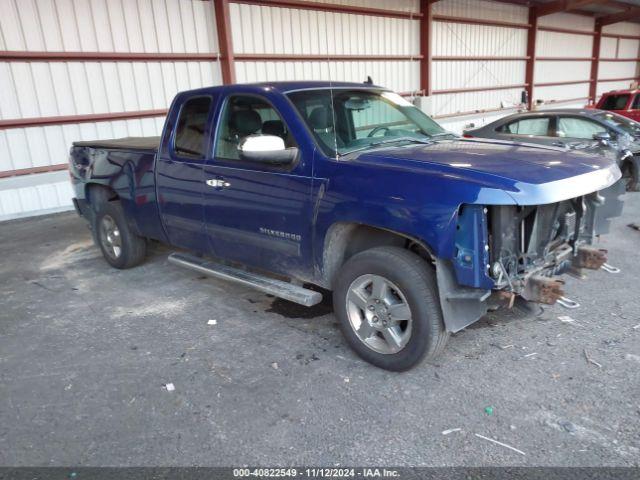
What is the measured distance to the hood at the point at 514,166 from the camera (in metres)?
2.78

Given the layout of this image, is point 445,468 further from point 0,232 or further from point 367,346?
point 0,232

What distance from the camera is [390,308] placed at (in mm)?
3281

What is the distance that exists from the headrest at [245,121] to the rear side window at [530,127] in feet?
20.7

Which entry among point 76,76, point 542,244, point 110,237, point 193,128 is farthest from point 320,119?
point 76,76

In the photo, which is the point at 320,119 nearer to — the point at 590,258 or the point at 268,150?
the point at 268,150

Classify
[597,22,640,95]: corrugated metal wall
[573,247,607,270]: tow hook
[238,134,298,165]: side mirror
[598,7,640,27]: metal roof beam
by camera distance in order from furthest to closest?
[597,22,640,95]: corrugated metal wall
[598,7,640,27]: metal roof beam
[573,247,607,270]: tow hook
[238,134,298,165]: side mirror

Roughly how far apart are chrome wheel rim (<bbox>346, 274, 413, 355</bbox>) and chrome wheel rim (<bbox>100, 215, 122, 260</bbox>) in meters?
3.44

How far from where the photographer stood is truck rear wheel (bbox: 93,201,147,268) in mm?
5625

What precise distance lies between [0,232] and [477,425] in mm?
8512

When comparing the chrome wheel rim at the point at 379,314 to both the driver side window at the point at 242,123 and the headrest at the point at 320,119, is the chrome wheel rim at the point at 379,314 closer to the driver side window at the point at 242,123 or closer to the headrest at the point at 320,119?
the headrest at the point at 320,119

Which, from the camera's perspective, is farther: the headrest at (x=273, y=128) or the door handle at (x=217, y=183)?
the door handle at (x=217, y=183)

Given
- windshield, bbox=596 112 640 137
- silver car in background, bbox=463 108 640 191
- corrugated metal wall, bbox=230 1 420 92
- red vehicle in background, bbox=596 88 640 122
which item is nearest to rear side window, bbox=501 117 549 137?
silver car in background, bbox=463 108 640 191

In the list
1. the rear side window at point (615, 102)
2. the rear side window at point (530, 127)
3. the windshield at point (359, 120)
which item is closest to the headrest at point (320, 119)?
the windshield at point (359, 120)

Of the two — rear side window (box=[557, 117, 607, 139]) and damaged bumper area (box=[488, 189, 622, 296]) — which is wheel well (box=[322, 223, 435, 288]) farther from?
rear side window (box=[557, 117, 607, 139])
